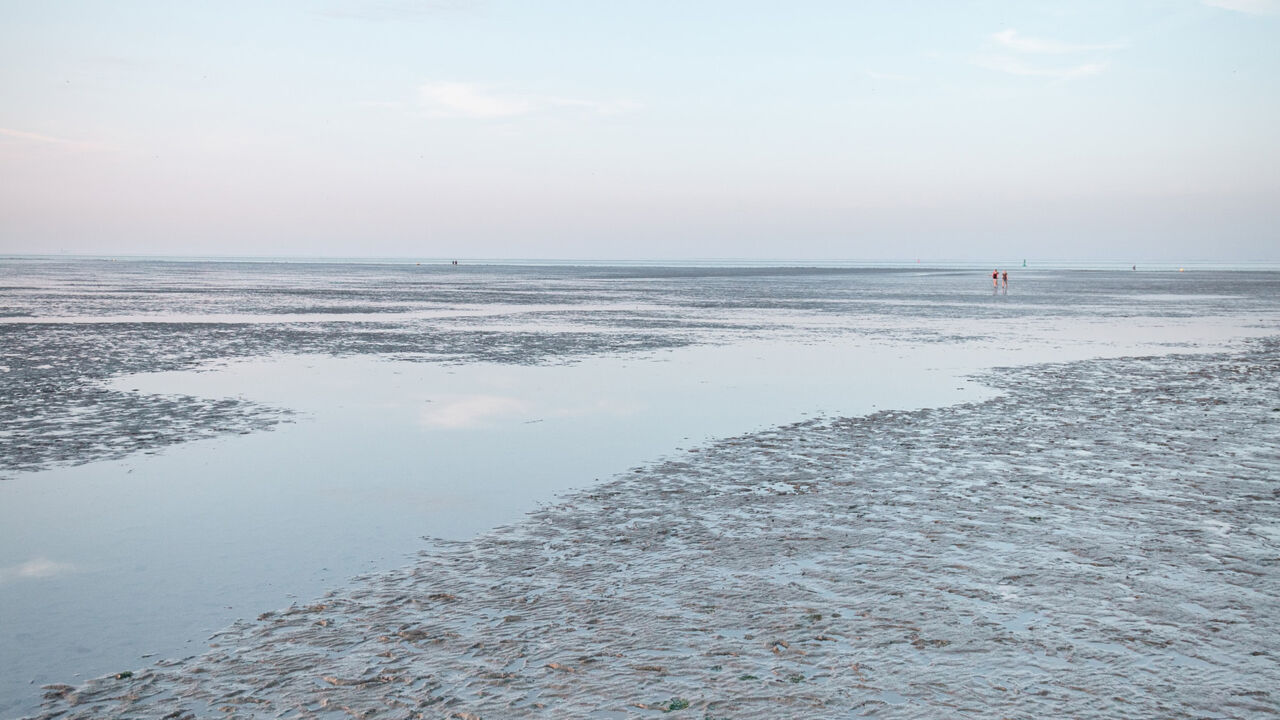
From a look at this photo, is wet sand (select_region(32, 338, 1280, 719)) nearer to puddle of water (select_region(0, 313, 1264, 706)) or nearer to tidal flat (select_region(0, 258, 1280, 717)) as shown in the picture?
tidal flat (select_region(0, 258, 1280, 717))

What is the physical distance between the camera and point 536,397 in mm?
17812

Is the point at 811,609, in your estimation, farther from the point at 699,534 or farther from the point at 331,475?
the point at 331,475

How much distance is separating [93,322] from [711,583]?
32715 mm

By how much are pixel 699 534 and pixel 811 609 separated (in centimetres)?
217

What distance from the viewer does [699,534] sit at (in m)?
9.07

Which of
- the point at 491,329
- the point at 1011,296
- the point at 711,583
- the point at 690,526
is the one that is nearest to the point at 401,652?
the point at 711,583

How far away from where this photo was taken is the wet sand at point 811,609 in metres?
5.59

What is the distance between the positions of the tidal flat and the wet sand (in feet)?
0.11

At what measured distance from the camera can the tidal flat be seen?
227 inches

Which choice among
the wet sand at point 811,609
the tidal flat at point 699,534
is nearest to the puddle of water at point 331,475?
the tidal flat at point 699,534

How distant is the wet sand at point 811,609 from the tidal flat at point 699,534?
3 cm

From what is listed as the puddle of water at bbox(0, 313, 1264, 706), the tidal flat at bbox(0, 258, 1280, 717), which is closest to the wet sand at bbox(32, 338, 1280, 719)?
the tidal flat at bbox(0, 258, 1280, 717)

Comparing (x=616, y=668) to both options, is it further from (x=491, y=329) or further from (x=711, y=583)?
(x=491, y=329)

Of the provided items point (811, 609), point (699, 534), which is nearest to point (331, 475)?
point (699, 534)
